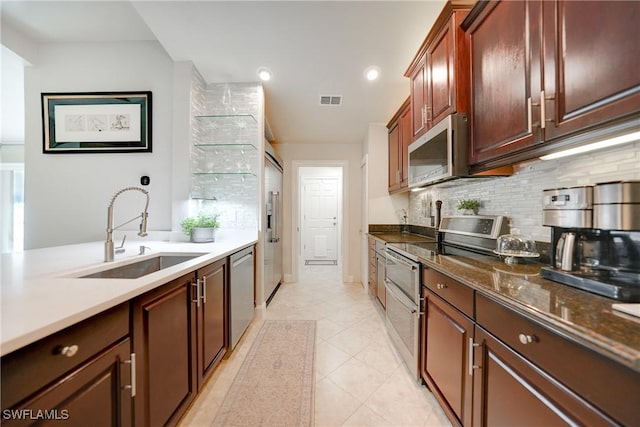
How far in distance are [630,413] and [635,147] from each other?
3.14ft

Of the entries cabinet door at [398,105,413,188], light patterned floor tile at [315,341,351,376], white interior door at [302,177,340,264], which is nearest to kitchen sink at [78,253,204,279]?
light patterned floor tile at [315,341,351,376]

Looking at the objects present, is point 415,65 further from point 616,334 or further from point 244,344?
point 244,344

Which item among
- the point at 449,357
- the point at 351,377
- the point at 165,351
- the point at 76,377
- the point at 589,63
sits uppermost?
the point at 589,63

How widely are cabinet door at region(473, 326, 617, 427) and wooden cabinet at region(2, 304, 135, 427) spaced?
1.33 metres

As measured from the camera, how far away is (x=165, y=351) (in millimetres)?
1102

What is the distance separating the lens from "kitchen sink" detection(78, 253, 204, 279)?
135cm

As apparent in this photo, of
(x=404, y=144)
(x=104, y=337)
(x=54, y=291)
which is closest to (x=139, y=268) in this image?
(x=54, y=291)

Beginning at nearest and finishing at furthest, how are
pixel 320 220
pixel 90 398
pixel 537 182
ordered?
pixel 90 398 < pixel 537 182 < pixel 320 220

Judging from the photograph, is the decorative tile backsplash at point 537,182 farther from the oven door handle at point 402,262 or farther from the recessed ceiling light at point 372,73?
the recessed ceiling light at point 372,73

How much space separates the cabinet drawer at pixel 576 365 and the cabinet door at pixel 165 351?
4.40 feet

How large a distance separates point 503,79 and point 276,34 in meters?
1.80

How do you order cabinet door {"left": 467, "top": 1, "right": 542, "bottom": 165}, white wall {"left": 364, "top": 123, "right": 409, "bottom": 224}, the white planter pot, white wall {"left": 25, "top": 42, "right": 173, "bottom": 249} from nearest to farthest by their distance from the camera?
cabinet door {"left": 467, "top": 1, "right": 542, "bottom": 165} → the white planter pot → white wall {"left": 25, "top": 42, "right": 173, "bottom": 249} → white wall {"left": 364, "top": 123, "right": 409, "bottom": 224}

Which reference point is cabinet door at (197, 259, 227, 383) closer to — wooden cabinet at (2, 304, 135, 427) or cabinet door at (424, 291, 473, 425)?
wooden cabinet at (2, 304, 135, 427)

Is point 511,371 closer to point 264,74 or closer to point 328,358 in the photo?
point 328,358
